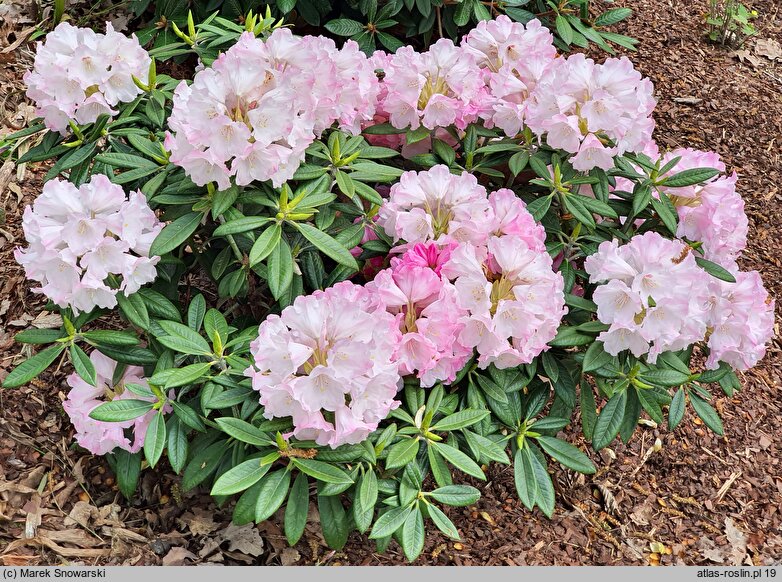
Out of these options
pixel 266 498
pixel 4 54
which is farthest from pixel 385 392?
pixel 4 54

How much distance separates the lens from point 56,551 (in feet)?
6.73

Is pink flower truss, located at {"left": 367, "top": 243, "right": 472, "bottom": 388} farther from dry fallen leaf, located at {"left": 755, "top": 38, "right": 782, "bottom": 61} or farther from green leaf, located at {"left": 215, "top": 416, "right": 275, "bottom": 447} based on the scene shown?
dry fallen leaf, located at {"left": 755, "top": 38, "right": 782, "bottom": 61}

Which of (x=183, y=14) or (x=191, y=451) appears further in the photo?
(x=183, y=14)

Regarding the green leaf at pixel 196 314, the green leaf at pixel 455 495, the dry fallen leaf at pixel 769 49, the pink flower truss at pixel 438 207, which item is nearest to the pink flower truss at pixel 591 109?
the pink flower truss at pixel 438 207

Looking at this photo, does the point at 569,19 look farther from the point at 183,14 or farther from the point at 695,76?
the point at 183,14

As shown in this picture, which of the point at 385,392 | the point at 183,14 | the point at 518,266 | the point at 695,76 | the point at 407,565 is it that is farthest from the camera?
the point at 695,76

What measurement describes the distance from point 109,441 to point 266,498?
55 centimetres

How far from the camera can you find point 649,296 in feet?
6.08

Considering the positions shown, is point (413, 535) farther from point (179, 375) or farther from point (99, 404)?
point (99, 404)

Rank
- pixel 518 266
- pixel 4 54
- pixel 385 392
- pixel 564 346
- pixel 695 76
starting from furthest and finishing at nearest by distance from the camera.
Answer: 1. pixel 695 76
2. pixel 4 54
3. pixel 564 346
4. pixel 518 266
5. pixel 385 392

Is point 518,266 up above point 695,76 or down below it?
above

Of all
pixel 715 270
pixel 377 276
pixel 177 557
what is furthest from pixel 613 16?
pixel 177 557

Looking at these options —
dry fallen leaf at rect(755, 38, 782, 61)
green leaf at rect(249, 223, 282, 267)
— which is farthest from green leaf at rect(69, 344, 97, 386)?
dry fallen leaf at rect(755, 38, 782, 61)
